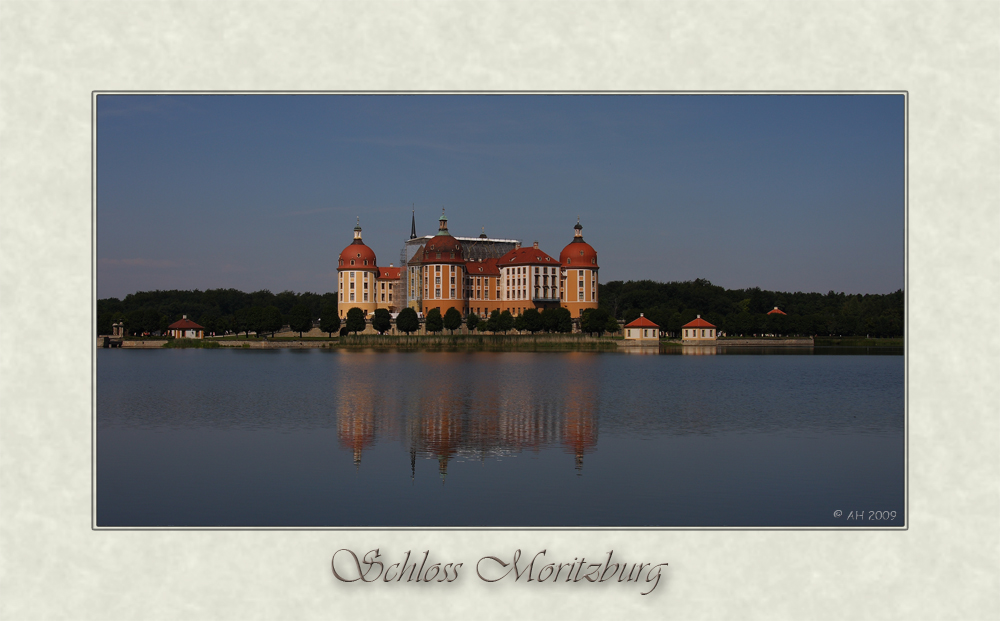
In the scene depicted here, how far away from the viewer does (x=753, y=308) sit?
3253 inches

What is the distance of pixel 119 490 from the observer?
11.1m

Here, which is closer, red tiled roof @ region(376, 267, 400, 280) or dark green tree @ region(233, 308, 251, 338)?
dark green tree @ region(233, 308, 251, 338)

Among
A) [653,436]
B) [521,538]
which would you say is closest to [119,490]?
[521,538]

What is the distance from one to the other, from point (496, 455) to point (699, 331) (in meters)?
51.8

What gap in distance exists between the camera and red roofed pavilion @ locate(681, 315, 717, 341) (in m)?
62.3

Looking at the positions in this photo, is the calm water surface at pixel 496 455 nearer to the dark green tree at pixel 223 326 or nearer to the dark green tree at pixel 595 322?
the dark green tree at pixel 595 322

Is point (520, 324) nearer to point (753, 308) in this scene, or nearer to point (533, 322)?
point (533, 322)

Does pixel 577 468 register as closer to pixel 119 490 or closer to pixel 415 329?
pixel 119 490

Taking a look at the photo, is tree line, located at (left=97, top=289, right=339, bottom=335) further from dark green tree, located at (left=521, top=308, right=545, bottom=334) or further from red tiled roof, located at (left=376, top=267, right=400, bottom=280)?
dark green tree, located at (left=521, top=308, right=545, bottom=334)

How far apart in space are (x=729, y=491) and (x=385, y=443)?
6.06 metres

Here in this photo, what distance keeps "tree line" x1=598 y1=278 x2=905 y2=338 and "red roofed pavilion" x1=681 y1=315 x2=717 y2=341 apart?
1.58 m

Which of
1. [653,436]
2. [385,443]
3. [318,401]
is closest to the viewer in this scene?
[385,443]

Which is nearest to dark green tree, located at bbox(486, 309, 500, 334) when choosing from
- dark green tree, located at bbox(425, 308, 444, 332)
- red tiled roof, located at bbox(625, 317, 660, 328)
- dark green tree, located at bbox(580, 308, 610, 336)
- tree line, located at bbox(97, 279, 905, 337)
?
tree line, located at bbox(97, 279, 905, 337)

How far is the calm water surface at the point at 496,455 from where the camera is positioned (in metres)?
10.0
